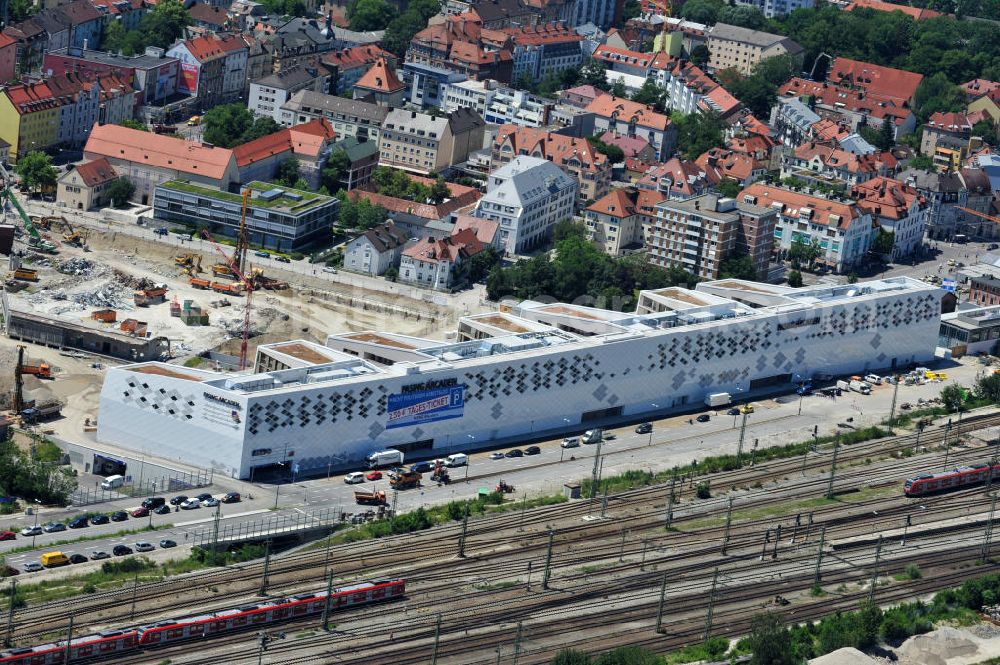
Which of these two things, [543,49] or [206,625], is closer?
[206,625]

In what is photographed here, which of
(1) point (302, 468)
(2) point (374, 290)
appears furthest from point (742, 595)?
(2) point (374, 290)

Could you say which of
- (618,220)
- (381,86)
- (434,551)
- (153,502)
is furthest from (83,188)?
(434,551)

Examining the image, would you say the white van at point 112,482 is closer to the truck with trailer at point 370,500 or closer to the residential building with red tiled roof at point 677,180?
the truck with trailer at point 370,500

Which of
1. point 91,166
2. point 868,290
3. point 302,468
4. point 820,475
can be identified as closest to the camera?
point 302,468

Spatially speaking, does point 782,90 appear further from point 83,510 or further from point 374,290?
point 83,510

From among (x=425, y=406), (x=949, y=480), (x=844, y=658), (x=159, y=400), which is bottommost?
(x=949, y=480)

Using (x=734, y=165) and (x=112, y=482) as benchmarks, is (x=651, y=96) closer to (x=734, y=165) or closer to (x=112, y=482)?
(x=734, y=165)

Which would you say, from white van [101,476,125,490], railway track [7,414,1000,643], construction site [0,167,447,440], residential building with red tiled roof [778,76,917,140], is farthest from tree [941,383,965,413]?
residential building with red tiled roof [778,76,917,140]
